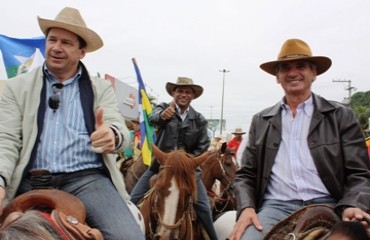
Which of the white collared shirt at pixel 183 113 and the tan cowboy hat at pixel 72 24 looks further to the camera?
the white collared shirt at pixel 183 113

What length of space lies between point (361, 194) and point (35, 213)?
7.71 feet

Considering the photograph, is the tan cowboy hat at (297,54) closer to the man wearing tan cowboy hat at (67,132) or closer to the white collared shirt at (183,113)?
the man wearing tan cowboy hat at (67,132)

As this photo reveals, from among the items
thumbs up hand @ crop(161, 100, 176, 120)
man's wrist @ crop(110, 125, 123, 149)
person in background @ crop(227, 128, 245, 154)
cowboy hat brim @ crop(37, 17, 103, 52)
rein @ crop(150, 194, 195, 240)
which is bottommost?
person in background @ crop(227, 128, 245, 154)

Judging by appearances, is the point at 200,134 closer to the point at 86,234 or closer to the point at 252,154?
the point at 252,154

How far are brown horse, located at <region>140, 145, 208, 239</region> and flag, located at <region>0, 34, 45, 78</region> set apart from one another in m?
3.98

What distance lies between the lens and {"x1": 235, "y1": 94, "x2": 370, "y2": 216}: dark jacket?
3.31 metres

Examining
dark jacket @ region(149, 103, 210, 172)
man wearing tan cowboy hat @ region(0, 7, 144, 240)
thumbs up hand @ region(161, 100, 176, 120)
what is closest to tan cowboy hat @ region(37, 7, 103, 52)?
man wearing tan cowboy hat @ region(0, 7, 144, 240)

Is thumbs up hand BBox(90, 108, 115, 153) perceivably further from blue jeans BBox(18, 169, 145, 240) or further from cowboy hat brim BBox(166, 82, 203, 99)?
cowboy hat brim BBox(166, 82, 203, 99)

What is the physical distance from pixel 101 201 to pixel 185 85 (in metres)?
4.00

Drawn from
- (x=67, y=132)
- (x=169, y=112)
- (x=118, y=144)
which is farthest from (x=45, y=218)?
(x=169, y=112)

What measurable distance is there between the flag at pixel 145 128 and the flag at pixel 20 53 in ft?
6.04

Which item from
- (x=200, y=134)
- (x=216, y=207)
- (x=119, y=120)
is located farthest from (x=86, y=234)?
(x=216, y=207)

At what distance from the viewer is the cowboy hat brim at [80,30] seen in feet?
9.91

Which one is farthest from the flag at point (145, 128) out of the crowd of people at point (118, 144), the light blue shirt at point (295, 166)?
the light blue shirt at point (295, 166)
